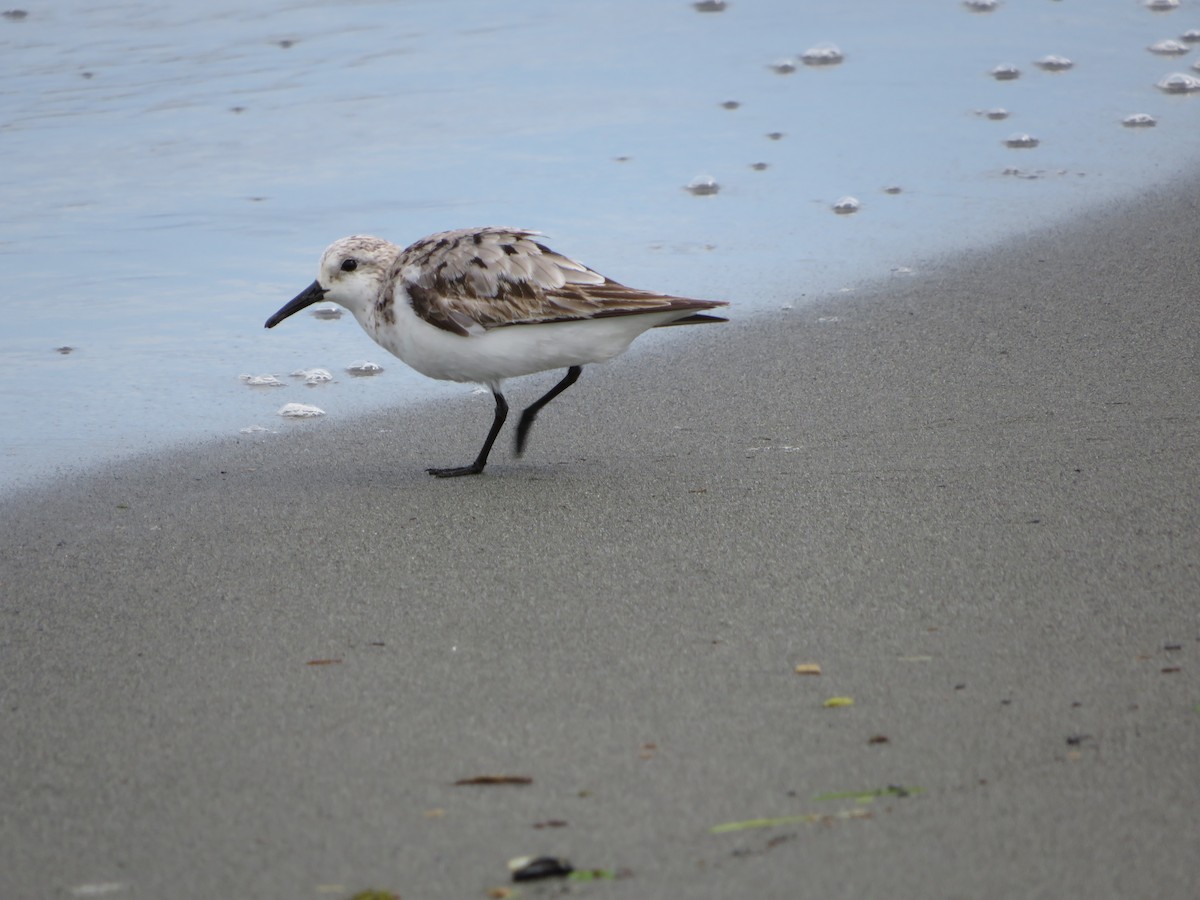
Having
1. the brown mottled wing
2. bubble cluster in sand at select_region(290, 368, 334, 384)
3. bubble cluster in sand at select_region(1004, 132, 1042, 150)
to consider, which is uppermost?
the brown mottled wing

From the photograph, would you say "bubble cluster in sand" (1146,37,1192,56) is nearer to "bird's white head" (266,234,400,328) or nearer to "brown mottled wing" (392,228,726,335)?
"brown mottled wing" (392,228,726,335)

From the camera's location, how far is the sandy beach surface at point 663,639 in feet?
7.72

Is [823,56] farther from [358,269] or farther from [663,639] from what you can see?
[663,639]

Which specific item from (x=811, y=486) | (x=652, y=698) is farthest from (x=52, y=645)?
(x=811, y=486)

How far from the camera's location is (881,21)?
33.2ft

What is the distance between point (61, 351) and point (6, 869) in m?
3.70

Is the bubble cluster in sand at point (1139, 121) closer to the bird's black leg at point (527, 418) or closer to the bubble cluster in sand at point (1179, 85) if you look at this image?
the bubble cluster in sand at point (1179, 85)

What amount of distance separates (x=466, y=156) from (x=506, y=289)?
3.58 m

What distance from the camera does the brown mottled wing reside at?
4477 mm

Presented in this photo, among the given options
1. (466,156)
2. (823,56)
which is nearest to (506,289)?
(466,156)

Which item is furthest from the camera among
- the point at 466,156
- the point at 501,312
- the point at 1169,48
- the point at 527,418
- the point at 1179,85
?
the point at 1169,48

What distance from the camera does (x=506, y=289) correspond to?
4578mm

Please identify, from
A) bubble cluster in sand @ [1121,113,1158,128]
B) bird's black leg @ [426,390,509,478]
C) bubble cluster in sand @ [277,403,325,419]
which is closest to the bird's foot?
bird's black leg @ [426,390,509,478]

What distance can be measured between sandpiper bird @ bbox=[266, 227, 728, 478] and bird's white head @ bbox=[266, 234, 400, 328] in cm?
10
